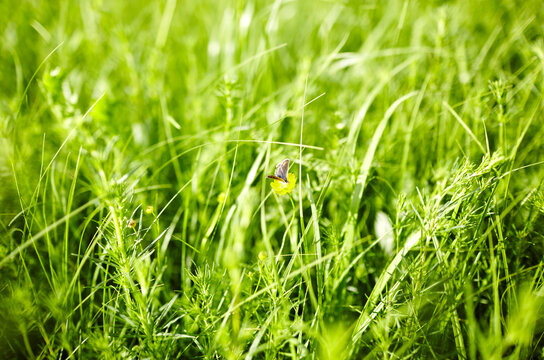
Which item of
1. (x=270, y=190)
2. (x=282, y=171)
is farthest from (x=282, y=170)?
(x=270, y=190)

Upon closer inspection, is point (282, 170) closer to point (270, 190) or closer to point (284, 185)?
point (284, 185)

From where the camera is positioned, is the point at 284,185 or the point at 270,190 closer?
the point at 284,185

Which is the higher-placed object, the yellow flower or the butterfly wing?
the butterfly wing

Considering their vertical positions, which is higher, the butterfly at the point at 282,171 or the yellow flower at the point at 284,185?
the butterfly at the point at 282,171

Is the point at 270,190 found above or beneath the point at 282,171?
beneath

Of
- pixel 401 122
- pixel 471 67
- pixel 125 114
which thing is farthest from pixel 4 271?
pixel 471 67
